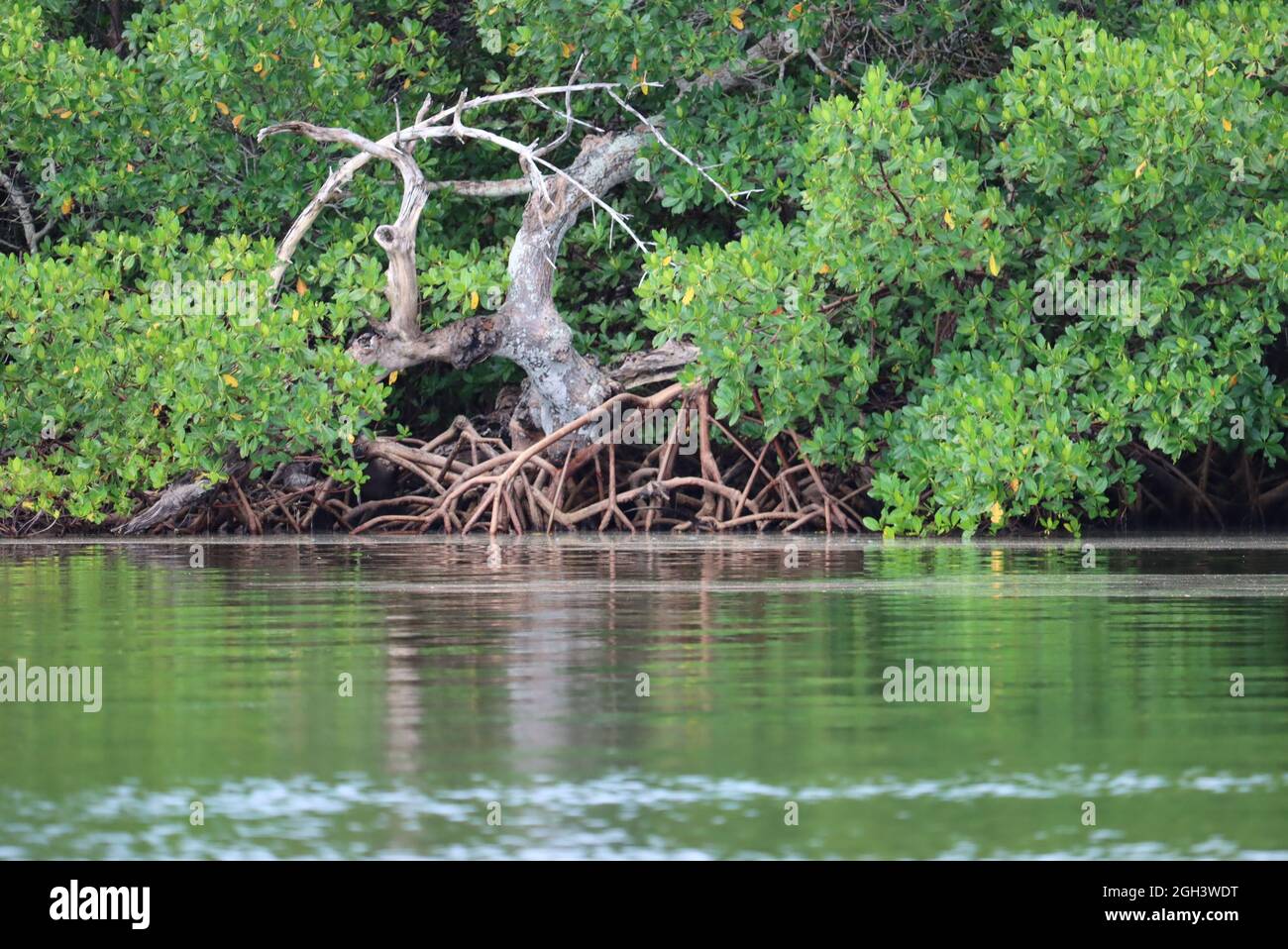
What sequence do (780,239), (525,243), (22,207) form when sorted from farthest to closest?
(22,207)
(525,243)
(780,239)

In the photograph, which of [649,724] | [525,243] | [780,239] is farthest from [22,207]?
[649,724]

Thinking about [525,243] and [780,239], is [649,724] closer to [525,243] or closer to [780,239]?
[780,239]

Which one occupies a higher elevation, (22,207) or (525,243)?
(22,207)

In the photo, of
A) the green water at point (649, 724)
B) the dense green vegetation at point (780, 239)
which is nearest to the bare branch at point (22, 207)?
the dense green vegetation at point (780, 239)

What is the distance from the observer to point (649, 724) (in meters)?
6.92

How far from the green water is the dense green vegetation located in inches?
233

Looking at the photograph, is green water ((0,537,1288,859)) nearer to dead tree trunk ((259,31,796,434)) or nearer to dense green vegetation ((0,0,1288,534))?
dense green vegetation ((0,0,1288,534))

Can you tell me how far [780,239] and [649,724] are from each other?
13084 millimetres

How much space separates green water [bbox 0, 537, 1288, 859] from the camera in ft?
17.2

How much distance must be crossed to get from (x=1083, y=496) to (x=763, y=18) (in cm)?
486

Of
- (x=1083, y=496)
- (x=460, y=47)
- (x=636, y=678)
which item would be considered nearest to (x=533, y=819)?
(x=636, y=678)
